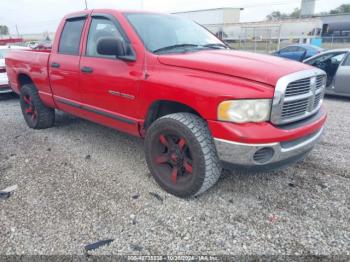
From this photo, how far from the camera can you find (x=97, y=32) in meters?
3.79

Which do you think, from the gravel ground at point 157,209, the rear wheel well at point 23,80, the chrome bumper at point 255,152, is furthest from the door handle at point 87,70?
the rear wheel well at point 23,80

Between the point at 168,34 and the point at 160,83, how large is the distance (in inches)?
35.7

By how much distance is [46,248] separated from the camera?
2375mm

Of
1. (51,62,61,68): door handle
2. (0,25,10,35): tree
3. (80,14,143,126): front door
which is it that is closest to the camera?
(80,14,143,126): front door

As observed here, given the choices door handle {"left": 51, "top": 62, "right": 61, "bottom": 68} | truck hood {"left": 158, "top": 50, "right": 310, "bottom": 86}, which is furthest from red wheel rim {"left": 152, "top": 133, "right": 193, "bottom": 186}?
door handle {"left": 51, "top": 62, "right": 61, "bottom": 68}

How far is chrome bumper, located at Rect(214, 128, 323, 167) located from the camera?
2.47m

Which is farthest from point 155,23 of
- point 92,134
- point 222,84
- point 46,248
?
point 46,248

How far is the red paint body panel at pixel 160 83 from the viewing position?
2486mm

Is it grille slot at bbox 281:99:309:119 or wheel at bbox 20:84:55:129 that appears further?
wheel at bbox 20:84:55:129

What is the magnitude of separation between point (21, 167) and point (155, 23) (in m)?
2.49

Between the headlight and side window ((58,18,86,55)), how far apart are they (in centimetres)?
245

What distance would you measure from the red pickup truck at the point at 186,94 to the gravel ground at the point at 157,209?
360 mm

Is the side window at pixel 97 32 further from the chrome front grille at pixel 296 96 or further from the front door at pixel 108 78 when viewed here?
the chrome front grille at pixel 296 96

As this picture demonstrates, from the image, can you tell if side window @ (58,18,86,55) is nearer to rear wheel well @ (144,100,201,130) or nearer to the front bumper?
rear wheel well @ (144,100,201,130)
